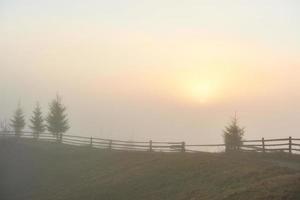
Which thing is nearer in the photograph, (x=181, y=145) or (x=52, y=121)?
(x=181, y=145)

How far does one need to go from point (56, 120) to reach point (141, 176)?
38.0 metres

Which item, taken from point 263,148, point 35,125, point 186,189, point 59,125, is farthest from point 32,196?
point 35,125

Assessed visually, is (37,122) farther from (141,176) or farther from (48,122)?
(141,176)

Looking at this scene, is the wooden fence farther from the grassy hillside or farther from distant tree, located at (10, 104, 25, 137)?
distant tree, located at (10, 104, 25, 137)

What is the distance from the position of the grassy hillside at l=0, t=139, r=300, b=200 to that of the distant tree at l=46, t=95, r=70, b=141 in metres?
16.5

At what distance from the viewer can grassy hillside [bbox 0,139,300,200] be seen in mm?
25931

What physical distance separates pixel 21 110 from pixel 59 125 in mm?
12008

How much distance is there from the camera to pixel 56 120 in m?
70.2

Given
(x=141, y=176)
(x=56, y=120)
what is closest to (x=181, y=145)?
(x=141, y=176)

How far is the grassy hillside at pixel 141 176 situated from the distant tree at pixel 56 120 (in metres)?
16.5

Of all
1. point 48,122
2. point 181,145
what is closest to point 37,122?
point 48,122

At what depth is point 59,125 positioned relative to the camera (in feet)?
230

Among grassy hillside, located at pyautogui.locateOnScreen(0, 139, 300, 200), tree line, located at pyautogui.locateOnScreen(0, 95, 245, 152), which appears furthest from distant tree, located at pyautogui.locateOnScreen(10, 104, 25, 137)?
grassy hillside, located at pyautogui.locateOnScreen(0, 139, 300, 200)

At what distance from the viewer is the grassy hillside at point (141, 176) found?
2593 centimetres
